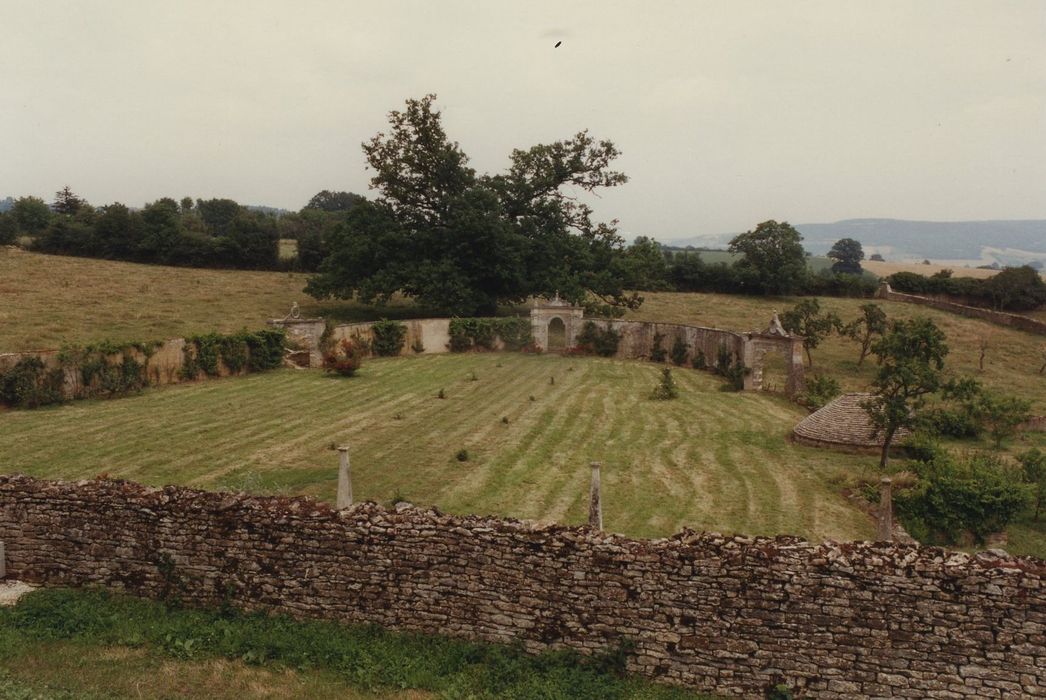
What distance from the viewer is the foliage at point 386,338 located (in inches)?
1368

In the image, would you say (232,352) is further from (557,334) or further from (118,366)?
(557,334)

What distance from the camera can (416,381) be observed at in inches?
1109

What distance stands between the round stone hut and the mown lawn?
62 centimetres

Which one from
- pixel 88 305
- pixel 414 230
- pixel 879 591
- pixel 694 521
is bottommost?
pixel 694 521

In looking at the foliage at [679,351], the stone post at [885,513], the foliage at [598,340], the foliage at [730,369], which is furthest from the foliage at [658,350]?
the stone post at [885,513]

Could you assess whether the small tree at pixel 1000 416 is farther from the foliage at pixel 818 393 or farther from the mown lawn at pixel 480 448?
the mown lawn at pixel 480 448

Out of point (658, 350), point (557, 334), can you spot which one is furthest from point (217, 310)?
point (658, 350)

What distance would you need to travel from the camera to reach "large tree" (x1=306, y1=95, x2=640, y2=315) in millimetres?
39938

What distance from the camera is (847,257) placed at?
116 metres

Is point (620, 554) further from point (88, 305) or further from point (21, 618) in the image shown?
point (88, 305)

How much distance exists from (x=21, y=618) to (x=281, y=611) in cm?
313

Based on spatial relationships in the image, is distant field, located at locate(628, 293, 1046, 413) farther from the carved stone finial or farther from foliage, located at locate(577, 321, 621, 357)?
foliage, located at locate(577, 321, 621, 357)

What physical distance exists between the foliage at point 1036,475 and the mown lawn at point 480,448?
3.39 m

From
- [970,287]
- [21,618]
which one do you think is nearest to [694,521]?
[21,618]
